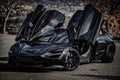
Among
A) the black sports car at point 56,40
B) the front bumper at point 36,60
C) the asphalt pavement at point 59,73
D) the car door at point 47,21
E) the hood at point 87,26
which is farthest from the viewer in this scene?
the car door at point 47,21

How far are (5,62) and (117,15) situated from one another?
44.7 meters

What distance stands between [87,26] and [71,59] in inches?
50.7

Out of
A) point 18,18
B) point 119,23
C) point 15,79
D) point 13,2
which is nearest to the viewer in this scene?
point 15,79

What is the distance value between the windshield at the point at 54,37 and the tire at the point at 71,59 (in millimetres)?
577

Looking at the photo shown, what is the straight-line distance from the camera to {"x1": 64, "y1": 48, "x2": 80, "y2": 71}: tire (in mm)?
10287

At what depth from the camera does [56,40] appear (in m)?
10.9

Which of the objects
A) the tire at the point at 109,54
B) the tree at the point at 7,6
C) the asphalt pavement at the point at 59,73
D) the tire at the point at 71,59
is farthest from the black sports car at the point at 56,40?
the tree at the point at 7,6

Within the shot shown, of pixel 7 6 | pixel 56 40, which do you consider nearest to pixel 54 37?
pixel 56 40

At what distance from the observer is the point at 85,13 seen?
11164 millimetres

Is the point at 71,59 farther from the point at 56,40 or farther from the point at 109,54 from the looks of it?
the point at 109,54

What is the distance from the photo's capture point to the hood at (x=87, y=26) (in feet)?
35.8

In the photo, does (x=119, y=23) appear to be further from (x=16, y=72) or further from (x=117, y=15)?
(x=16, y=72)

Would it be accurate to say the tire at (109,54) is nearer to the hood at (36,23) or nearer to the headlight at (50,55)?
the hood at (36,23)

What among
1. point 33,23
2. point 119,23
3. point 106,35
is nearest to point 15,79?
point 33,23
